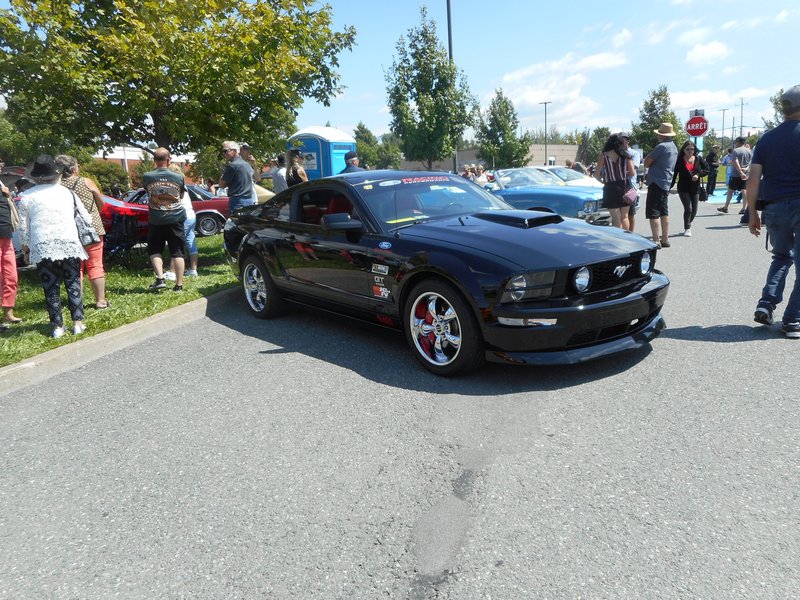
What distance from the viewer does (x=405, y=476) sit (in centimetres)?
291

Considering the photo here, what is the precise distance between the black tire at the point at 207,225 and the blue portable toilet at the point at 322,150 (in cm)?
318

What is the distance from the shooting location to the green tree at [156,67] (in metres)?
7.54

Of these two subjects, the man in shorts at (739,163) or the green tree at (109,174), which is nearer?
the man in shorts at (739,163)

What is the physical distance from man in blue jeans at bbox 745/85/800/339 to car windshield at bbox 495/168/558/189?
6.90m

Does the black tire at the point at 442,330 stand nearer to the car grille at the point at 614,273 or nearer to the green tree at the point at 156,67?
the car grille at the point at 614,273

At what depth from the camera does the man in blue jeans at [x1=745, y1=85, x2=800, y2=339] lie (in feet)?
14.8

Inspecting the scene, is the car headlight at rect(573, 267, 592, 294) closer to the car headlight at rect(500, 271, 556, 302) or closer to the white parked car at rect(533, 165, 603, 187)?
the car headlight at rect(500, 271, 556, 302)

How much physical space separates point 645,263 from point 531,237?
839 mm

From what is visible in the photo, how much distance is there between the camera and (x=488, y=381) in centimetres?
402

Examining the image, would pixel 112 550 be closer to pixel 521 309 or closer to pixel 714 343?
pixel 521 309

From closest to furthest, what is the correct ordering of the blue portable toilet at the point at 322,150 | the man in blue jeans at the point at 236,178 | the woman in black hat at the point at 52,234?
the woman in black hat at the point at 52,234, the man in blue jeans at the point at 236,178, the blue portable toilet at the point at 322,150

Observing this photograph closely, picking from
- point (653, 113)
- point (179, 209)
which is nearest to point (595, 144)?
point (653, 113)

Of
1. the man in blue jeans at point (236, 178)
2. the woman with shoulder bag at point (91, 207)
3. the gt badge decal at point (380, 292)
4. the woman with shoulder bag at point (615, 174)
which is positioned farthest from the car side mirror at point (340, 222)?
the woman with shoulder bag at point (615, 174)

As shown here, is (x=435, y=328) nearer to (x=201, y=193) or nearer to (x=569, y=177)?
(x=569, y=177)
